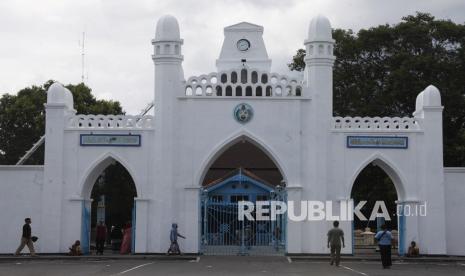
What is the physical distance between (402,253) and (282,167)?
4.56 meters

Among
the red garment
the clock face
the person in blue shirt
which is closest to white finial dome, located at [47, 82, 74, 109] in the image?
the red garment

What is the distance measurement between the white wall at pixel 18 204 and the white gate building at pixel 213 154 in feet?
0.10

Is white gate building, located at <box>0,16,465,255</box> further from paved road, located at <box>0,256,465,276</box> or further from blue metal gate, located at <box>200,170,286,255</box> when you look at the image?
paved road, located at <box>0,256,465,276</box>

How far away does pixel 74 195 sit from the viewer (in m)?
25.9

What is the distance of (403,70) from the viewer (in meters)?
37.3

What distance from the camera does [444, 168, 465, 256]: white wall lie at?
85.2 ft

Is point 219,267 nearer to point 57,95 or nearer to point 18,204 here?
point 18,204

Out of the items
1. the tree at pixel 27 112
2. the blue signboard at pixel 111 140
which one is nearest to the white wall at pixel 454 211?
the blue signboard at pixel 111 140

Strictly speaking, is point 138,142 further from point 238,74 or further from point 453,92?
point 453,92

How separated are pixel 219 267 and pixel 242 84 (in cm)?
730

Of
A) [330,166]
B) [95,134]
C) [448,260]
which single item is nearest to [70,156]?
[95,134]

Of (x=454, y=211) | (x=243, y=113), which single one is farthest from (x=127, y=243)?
(x=454, y=211)

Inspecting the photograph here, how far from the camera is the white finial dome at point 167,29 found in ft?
85.7

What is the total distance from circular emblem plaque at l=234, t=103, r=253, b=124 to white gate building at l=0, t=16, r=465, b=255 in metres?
0.03
